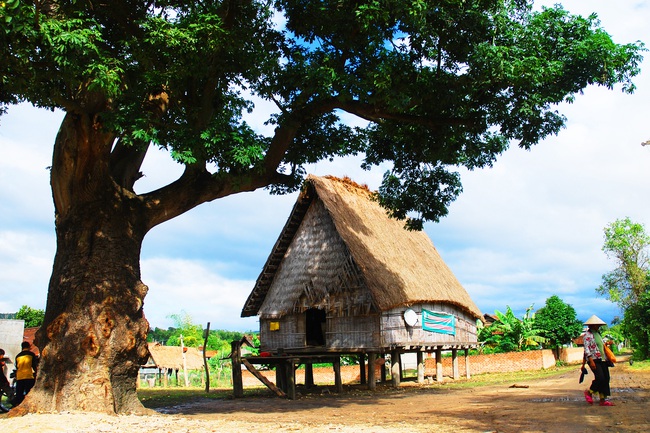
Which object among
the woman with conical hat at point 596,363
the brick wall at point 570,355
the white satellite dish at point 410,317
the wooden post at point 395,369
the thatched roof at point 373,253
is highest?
the thatched roof at point 373,253

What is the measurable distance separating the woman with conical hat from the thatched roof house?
8.03m

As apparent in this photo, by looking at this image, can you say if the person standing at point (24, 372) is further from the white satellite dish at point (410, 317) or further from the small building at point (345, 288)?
the white satellite dish at point (410, 317)

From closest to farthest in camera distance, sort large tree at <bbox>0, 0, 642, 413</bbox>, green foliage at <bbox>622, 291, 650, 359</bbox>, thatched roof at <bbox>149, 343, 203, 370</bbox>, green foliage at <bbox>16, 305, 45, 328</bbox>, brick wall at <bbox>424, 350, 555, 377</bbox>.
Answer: large tree at <bbox>0, 0, 642, 413</bbox>
green foliage at <bbox>622, 291, 650, 359</bbox>
brick wall at <bbox>424, 350, 555, 377</bbox>
thatched roof at <bbox>149, 343, 203, 370</bbox>
green foliage at <bbox>16, 305, 45, 328</bbox>

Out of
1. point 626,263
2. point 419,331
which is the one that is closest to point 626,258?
point 626,263

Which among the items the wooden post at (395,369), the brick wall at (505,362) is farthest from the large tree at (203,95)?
the brick wall at (505,362)

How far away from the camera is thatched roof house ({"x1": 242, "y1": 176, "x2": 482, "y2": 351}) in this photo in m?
19.4

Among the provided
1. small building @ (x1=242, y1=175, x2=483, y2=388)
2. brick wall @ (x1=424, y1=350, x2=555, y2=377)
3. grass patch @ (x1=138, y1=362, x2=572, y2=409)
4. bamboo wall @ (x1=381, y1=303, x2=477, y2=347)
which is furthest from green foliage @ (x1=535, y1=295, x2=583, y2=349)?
small building @ (x1=242, y1=175, x2=483, y2=388)

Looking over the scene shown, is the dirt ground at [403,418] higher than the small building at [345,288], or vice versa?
the small building at [345,288]

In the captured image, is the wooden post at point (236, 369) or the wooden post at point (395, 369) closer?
the wooden post at point (236, 369)

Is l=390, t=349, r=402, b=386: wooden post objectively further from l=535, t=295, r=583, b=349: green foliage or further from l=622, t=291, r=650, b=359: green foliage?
l=535, t=295, r=583, b=349: green foliage

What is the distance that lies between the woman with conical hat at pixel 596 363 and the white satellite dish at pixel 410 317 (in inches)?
363

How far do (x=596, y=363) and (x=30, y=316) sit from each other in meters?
35.3

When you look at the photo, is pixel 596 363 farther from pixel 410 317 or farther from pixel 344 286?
pixel 410 317

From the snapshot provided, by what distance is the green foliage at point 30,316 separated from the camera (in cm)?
3678
